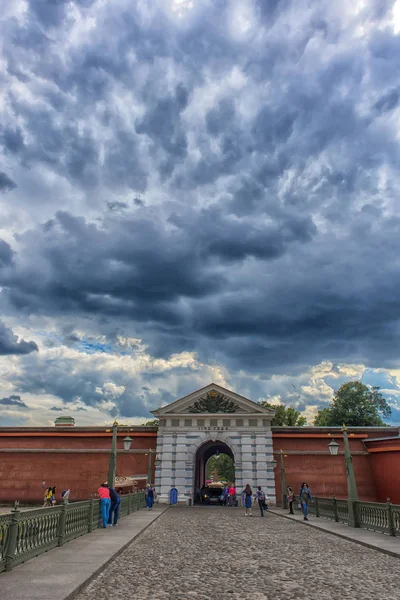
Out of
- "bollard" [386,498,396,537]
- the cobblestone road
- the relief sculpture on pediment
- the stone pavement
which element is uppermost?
the relief sculpture on pediment

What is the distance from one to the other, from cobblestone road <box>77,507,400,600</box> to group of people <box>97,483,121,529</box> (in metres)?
1.67

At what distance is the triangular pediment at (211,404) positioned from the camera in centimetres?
3303

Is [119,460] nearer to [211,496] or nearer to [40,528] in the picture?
[211,496]

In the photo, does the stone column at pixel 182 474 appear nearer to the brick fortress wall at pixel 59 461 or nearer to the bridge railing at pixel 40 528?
the brick fortress wall at pixel 59 461

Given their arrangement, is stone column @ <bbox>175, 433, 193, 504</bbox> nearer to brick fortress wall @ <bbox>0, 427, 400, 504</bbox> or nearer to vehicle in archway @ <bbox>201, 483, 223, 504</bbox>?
brick fortress wall @ <bbox>0, 427, 400, 504</bbox>

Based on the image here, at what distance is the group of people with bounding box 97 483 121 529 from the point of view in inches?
601

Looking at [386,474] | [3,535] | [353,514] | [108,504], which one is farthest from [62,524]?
[386,474]

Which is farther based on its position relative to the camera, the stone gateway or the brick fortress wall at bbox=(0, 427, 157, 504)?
the stone gateway

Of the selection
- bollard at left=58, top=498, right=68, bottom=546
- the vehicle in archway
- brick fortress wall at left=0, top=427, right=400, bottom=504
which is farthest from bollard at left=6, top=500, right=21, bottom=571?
the vehicle in archway

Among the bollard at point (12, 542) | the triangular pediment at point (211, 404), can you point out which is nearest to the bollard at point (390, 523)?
the bollard at point (12, 542)

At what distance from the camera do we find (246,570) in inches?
358

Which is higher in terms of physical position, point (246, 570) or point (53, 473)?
point (53, 473)

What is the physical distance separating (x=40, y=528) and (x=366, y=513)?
1226 centimetres

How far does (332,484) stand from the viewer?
98.7 ft
